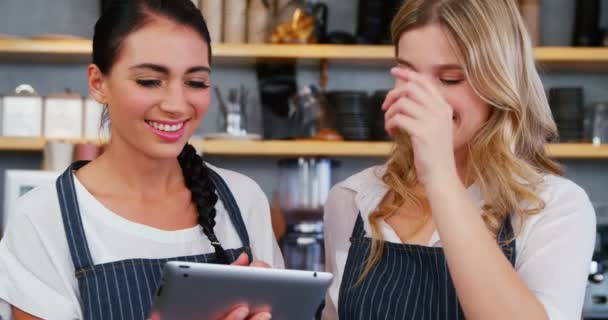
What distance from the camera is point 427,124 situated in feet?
5.07

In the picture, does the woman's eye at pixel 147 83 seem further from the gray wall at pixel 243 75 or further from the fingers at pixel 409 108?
the gray wall at pixel 243 75

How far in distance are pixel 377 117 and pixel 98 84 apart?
6.61ft

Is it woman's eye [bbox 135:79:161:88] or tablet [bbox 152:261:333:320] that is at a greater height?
woman's eye [bbox 135:79:161:88]

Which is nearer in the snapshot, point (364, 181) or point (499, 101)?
point (499, 101)

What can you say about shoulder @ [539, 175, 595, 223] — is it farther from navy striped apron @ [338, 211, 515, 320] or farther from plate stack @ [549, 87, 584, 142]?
plate stack @ [549, 87, 584, 142]

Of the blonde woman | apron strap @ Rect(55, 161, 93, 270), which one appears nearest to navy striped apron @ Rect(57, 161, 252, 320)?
apron strap @ Rect(55, 161, 93, 270)

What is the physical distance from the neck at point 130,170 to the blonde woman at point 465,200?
0.42 m

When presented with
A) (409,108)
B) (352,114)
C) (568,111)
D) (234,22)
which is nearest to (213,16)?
(234,22)

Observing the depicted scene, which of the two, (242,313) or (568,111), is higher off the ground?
(568,111)

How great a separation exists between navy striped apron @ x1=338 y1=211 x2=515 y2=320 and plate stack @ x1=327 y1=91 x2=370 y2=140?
69.9 inches

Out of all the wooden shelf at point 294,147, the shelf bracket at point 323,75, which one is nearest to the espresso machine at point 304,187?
the wooden shelf at point 294,147

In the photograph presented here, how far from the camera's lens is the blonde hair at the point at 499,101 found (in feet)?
5.58

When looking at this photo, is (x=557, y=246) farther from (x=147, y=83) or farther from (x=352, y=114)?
(x=352, y=114)

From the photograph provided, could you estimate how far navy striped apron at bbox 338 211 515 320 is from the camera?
172cm
